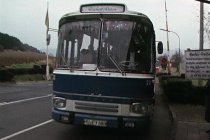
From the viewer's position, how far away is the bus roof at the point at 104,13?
421 inches

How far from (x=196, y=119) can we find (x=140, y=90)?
4.74 meters

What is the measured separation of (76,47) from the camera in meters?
11.0

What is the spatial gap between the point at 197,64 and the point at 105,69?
315 inches

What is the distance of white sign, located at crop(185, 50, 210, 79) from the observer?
17.5m

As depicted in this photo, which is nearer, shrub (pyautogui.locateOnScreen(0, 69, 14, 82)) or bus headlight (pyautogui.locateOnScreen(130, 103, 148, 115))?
bus headlight (pyautogui.locateOnScreen(130, 103, 148, 115))

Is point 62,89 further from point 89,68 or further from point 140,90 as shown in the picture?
point 140,90

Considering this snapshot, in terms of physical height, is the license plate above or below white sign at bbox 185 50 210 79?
below

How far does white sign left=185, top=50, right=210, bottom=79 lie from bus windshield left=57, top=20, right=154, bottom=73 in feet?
22.7

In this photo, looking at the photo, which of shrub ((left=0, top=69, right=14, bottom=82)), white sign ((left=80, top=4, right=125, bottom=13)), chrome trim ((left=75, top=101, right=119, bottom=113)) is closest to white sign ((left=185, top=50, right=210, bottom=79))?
white sign ((left=80, top=4, right=125, bottom=13))

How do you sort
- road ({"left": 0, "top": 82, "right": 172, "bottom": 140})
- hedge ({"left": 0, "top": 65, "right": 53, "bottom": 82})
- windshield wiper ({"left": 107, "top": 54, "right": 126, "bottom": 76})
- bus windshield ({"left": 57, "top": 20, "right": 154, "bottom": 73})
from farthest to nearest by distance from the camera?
hedge ({"left": 0, "top": 65, "right": 53, "bottom": 82}) < road ({"left": 0, "top": 82, "right": 172, "bottom": 140}) < bus windshield ({"left": 57, "top": 20, "right": 154, "bottom": 73}) < windshield wiper ({"left": 107, "top": 54, "right": 126, "bottom": 76})

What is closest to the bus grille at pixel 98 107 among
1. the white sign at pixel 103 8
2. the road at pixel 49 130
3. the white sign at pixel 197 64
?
the road at pixel 49 130

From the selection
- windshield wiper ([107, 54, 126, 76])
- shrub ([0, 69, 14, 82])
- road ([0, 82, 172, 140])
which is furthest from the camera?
shrub ([0, 69, 14, 82])

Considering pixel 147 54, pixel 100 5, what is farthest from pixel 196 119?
pixel 100 5

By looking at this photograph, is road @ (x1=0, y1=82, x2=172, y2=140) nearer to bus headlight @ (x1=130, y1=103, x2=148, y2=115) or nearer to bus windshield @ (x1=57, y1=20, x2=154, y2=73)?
bus headlight @ (x1=130, y1=103, x2=148, y2=115)
